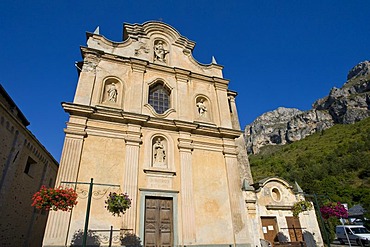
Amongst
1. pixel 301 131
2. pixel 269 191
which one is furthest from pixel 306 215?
pixel 301 131

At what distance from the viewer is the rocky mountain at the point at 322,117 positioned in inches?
3214

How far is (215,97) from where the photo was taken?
14.8 m

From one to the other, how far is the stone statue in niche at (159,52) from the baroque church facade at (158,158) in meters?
0.07

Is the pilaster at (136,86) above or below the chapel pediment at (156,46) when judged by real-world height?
below

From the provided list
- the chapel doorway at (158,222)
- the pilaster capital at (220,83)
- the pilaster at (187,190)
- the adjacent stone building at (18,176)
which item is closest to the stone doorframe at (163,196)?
the chapel doorway at (158,222)

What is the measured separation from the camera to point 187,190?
10.7 m

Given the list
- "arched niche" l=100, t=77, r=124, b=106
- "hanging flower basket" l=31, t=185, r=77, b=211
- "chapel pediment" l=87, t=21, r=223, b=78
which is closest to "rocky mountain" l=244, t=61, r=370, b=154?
"chapel pediment" l=87, t=21, r=223, b=78

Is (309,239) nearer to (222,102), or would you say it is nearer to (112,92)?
(222,102)

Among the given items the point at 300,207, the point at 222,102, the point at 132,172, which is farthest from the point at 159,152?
the point at 300,207

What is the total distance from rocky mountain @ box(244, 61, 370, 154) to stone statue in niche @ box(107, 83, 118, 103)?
298 feet

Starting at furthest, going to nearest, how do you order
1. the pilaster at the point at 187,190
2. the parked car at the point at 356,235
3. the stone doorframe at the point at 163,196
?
the parked car at the point at 356,235, the pilaster at the point at 187,190, the stone doorframe at the point at 163,196

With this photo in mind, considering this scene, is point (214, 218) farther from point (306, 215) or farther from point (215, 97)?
point (215, 97)

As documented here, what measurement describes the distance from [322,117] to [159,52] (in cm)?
9977

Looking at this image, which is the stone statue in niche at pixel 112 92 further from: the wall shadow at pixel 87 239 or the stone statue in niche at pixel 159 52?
the wall shadow at pixel 87 239
